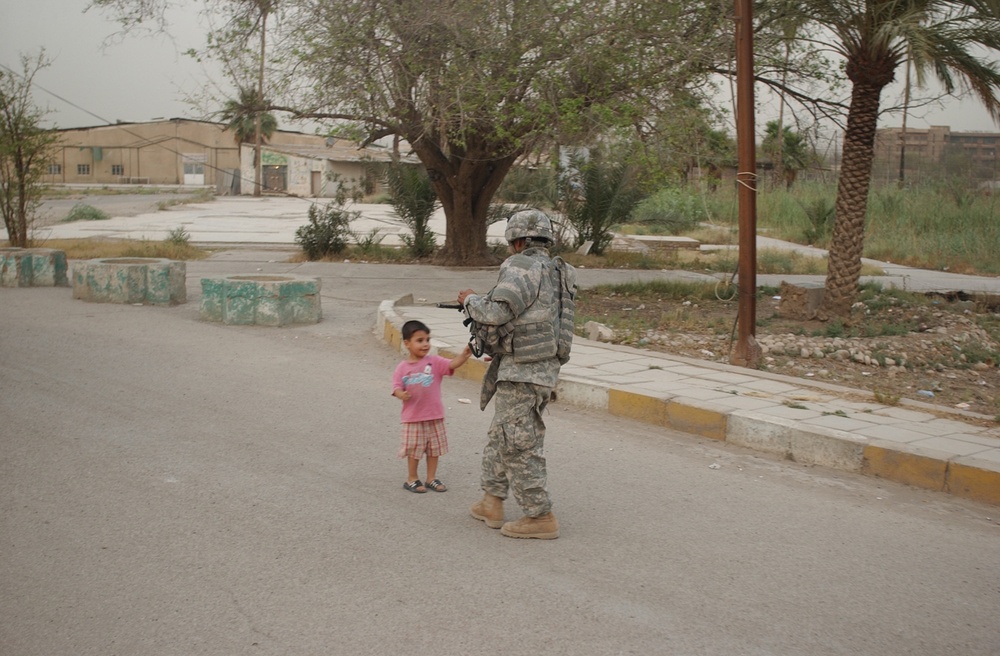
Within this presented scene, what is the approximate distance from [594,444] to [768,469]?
1.14m

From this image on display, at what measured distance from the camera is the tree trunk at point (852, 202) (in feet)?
38.6

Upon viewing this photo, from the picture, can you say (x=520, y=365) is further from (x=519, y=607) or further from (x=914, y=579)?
(x=914, y=579)

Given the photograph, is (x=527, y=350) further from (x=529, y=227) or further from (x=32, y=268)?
(x=32, y=268)

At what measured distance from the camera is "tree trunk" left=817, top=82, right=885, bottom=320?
38.6ft

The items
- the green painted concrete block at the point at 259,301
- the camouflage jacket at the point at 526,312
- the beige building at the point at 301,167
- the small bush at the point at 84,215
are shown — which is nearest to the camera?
the camouflage jacket at the point at 526,312

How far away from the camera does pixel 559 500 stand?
5277 millimetres

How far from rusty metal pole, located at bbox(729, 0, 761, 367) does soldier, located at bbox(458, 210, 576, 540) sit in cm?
431

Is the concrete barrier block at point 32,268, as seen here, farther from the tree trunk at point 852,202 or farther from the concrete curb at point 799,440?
the tree trunk at point 852,202

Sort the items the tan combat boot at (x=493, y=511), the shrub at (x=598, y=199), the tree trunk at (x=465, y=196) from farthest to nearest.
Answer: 1. the shrub at (x=598, y=199)
2. the tree trunk at (x=465, y=196)
3. the tan combat boot at (x=493, y=511)

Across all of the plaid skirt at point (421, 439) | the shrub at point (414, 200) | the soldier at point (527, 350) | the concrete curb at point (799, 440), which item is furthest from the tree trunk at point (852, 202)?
the shrub at point (414, 200)

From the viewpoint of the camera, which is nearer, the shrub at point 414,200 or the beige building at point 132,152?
the shrub at point 414,200

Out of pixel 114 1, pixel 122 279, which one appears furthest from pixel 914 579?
pixel 114 1

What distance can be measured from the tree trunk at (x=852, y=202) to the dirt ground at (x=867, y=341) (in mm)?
333

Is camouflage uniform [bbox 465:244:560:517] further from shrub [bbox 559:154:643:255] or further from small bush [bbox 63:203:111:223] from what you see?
small bush [bbox 63:203:111:223]
